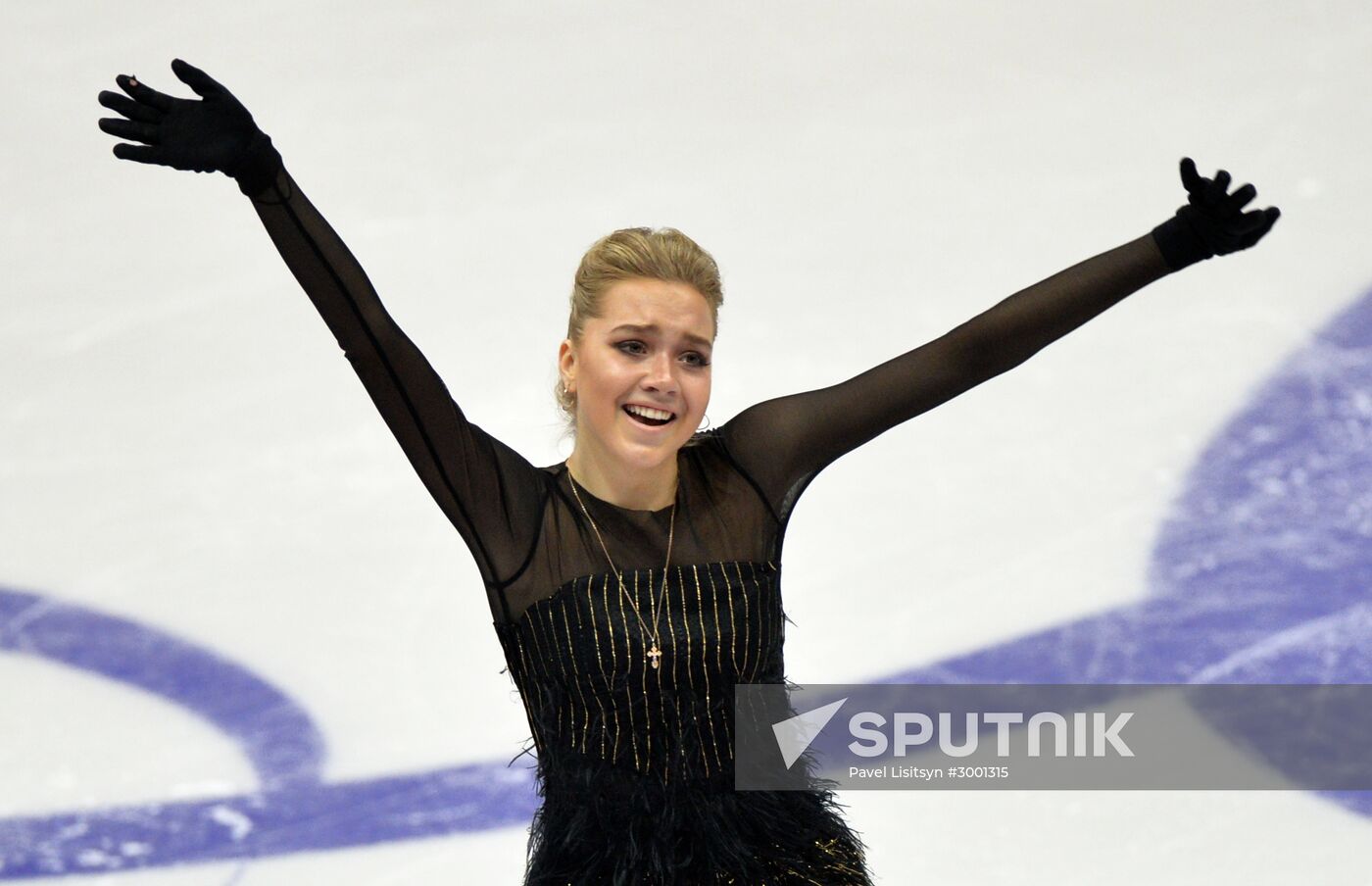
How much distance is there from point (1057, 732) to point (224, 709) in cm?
→ 164

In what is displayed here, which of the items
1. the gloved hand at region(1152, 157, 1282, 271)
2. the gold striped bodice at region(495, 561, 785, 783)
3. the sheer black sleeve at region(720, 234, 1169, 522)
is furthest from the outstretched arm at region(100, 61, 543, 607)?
the gloved hand at region(1152, 157, 1282, 271)

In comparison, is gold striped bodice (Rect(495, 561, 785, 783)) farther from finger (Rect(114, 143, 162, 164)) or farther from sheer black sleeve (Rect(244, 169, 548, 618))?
finger (Rect(114, 143, 162, 164))

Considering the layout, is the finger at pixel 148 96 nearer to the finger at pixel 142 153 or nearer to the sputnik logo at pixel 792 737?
the finger at pixel 142 153

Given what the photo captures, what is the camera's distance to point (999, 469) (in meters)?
3.28

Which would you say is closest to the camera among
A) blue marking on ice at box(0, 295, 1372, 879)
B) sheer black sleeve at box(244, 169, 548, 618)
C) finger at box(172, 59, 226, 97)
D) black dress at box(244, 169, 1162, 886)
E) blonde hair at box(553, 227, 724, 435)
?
finger at box(172, 59, 226, 97)

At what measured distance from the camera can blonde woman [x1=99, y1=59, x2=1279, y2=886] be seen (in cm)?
183

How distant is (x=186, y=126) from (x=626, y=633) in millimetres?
712

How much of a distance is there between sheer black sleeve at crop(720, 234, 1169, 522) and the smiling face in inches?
5.5

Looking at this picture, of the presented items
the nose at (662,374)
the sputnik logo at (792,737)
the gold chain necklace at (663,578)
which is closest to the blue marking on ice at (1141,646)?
the sputnik logo at (792,737)

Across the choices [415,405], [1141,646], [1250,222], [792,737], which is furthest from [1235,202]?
[1141,646]

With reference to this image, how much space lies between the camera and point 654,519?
1966 millimetres

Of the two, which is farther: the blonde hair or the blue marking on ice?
the blue marking on ice

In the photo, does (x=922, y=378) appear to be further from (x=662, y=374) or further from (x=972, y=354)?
(x=662, y=374)

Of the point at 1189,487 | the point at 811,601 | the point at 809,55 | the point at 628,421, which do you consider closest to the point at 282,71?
the point at 809,55
